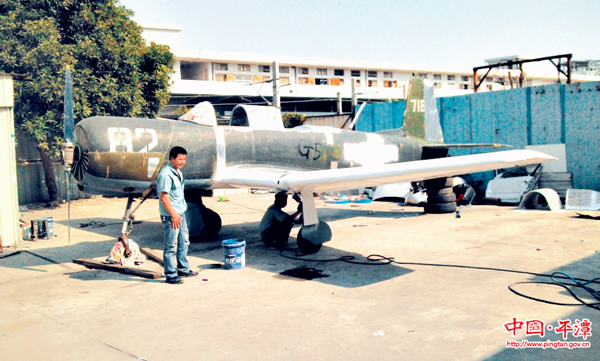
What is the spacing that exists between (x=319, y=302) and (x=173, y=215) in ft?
7.92

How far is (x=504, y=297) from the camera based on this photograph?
5.05 metres

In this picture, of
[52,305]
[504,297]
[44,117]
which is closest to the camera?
[504,297]

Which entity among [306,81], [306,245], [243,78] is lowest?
[306,245]

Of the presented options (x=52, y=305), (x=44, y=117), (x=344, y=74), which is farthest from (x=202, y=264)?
(x=344, y=74)

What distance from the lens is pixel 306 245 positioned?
25.2 ft

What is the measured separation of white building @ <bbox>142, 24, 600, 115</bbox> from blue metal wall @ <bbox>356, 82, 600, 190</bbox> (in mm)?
23562

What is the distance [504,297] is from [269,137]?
5.57 meters

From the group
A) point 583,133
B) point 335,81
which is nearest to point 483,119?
point 583,133

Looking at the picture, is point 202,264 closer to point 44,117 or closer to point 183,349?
point 183,349

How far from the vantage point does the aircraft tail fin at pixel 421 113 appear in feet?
43.1

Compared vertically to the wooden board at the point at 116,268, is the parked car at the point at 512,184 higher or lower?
higher

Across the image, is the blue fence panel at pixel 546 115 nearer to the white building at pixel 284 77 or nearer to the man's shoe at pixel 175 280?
the man's shoe at pixel 175 280

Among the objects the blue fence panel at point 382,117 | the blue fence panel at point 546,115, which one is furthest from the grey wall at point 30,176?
the blue fence panel at point 546,115

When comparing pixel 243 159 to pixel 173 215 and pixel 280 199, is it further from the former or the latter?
pixel 173 215
